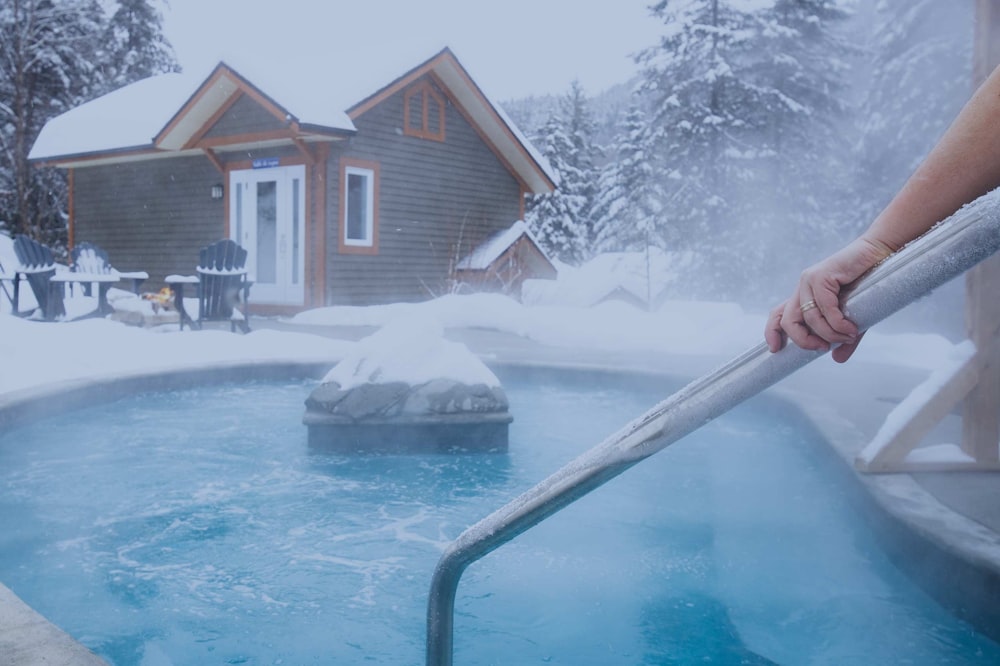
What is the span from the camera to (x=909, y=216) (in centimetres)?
86

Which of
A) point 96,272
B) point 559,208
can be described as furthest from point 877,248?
point 559,208

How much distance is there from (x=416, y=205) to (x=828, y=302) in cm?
1240

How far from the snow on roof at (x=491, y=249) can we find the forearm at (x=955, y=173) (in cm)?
1278


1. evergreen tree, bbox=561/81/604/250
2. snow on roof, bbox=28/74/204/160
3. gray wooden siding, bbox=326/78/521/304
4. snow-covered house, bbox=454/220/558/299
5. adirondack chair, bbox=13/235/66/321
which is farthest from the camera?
evergreen tree, bbox=561/81/604/250

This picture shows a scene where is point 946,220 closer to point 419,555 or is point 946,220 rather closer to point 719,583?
point 719,583

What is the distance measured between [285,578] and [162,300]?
23.9ft

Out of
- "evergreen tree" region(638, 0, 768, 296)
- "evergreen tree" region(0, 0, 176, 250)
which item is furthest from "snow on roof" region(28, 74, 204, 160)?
"evergreen tree" region(638, 0, 768, 296)

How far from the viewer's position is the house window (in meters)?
12.0

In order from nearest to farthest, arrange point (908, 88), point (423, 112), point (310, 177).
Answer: point (310, 177)
point (423, 112)
point (908, 88)

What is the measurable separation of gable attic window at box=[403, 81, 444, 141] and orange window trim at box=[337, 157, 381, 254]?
1.00 meters

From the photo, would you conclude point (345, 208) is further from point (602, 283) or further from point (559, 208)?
point (559, 208)

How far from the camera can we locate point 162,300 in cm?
952

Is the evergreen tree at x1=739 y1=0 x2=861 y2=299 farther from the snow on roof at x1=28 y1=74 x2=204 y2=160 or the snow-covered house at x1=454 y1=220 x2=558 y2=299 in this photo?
the snow on roof at x1=28 y1=74 x2=204 y2=160

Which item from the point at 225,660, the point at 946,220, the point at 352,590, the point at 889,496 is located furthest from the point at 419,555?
the point at 946,220
